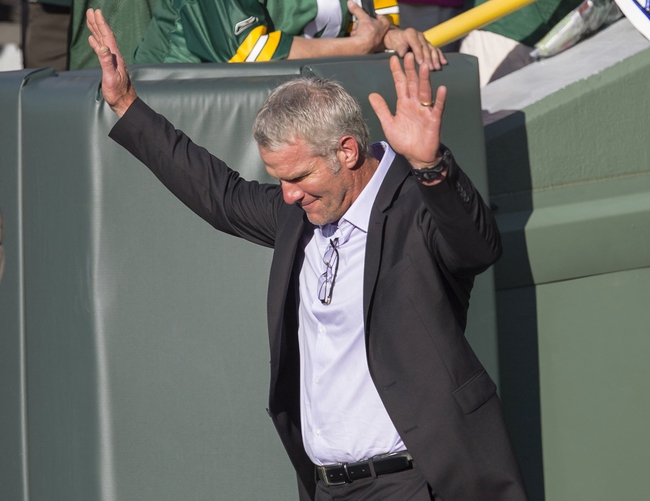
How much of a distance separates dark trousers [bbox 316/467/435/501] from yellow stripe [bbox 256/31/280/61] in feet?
5.55

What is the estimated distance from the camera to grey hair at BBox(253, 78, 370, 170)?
1969 millimetres

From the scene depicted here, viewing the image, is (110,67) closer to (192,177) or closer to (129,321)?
(192,177)

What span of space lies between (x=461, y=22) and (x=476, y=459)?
212cm

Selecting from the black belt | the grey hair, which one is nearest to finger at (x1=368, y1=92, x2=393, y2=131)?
the grey hair

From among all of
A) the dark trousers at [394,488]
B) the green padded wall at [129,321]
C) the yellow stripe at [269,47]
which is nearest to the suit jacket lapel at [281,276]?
the dark trousers at [394,488]

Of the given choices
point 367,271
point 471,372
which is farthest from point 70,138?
point 471,372

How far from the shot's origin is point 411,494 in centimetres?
197

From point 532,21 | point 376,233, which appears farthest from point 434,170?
point 532,21

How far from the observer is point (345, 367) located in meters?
2.03

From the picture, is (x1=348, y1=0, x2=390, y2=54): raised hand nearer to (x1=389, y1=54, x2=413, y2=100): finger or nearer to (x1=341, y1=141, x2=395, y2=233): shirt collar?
(x1=341, y1=141, x2=395, y2=233): shirt collar

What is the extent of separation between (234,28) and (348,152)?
4.74 ft

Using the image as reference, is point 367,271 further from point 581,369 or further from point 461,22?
point 461,22

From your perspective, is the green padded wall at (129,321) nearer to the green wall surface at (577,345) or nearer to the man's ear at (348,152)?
the man's ear at (348,152)

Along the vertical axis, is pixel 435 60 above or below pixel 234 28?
below
